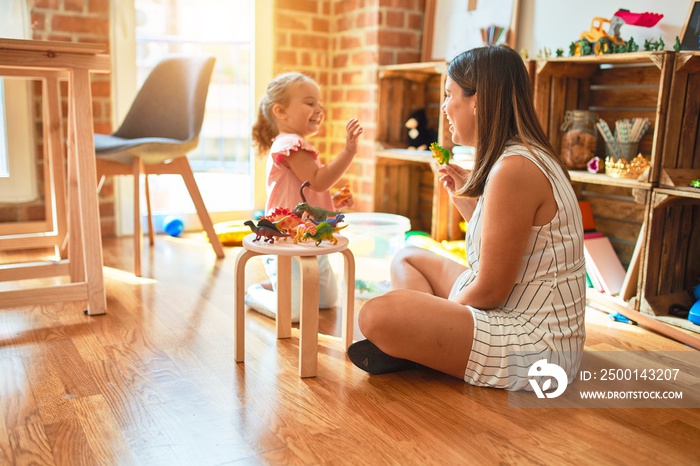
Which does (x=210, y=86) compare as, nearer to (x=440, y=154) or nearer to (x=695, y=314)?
(x=440, y=154)

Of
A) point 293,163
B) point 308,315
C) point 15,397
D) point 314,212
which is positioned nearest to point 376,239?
point 293,163

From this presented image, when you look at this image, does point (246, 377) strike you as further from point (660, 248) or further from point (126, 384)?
point (660, 248)

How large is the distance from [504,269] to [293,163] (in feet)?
2.78

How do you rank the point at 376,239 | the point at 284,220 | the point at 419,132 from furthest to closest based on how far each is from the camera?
1. the point at 419,132
2. the point at 376,239
3. the point at 284,220

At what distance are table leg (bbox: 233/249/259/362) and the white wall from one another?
5.40 feet

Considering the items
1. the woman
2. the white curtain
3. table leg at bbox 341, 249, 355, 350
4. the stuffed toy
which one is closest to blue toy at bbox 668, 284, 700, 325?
the woman

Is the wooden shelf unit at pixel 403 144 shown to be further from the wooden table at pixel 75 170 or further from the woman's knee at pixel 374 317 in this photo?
the woman's knee at pixel 374 317

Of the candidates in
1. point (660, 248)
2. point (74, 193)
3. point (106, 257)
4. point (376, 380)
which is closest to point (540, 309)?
point (376, 380)

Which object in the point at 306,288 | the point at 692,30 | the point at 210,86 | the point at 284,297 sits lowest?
the point at 284,297

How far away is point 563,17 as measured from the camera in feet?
8.81

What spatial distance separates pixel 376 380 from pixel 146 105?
6.21ft

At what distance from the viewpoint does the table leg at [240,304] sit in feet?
5.33

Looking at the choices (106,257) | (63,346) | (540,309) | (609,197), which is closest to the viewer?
(540,309)

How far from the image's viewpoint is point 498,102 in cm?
150
